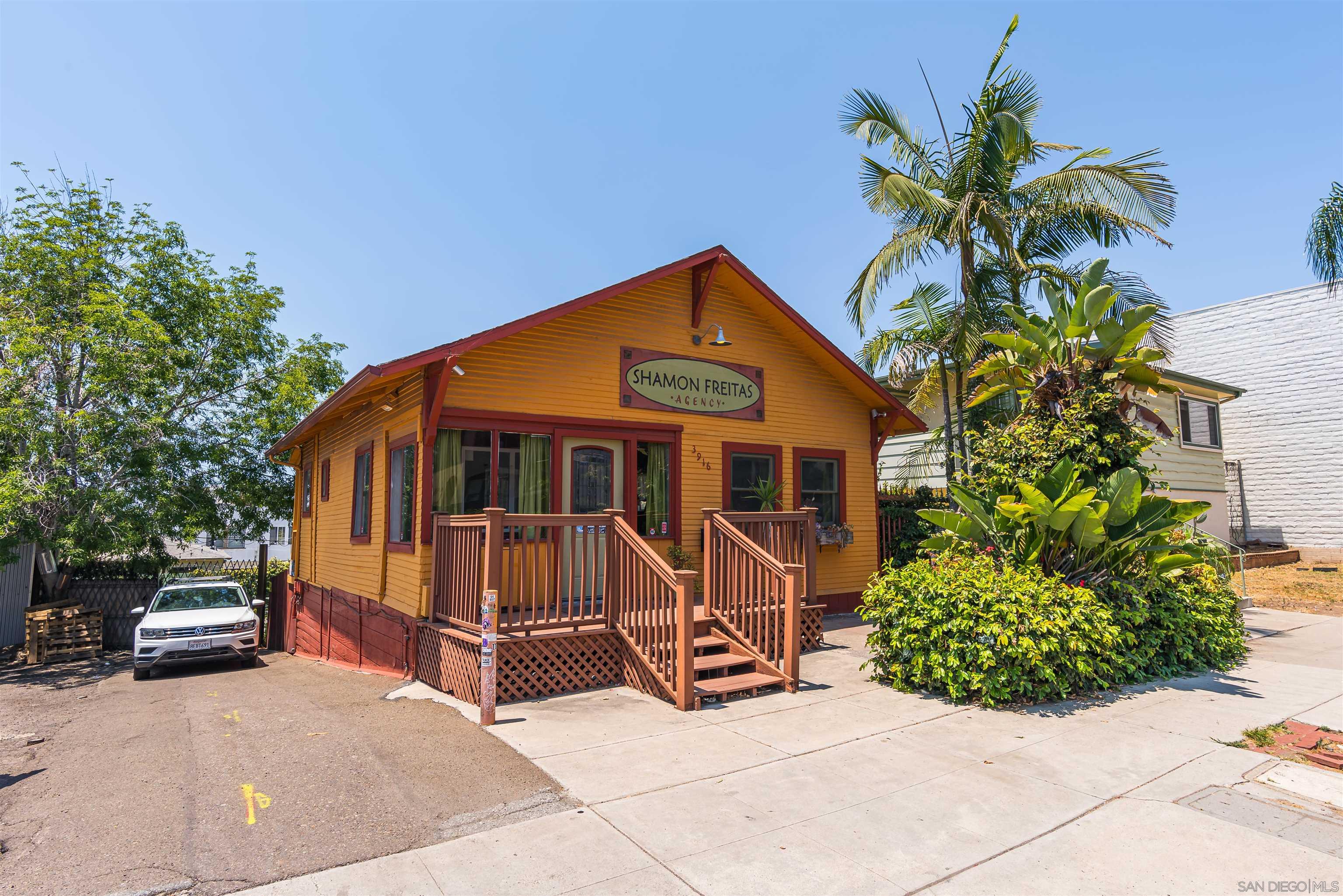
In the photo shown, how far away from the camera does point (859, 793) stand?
4.89 meters

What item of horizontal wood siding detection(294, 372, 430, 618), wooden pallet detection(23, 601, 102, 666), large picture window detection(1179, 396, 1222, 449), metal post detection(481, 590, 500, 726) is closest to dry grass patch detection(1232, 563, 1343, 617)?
large picture window detection(1179, 396, 1222, 449)

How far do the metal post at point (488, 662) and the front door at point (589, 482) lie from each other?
2.59m

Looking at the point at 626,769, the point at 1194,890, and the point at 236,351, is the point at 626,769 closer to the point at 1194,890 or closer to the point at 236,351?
the point at 1194,890

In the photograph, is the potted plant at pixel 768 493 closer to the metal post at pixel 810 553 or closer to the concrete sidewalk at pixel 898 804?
the metal post at pixel 810 553

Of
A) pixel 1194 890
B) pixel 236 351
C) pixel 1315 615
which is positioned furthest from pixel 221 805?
pixel 236 351

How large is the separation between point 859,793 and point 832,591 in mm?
7587

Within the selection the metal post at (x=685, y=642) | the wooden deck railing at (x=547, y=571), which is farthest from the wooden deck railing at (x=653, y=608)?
the wooden deck railing at (x=547, y=571)

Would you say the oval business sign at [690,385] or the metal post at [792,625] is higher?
the oval business sign at [690,385]

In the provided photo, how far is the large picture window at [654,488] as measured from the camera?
10305 millimetres

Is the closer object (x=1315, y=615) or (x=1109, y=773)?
(x=1109, y=773)

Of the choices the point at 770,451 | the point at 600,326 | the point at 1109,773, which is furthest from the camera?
the point at 770,451

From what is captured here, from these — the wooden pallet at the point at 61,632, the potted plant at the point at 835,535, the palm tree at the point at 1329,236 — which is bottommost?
the wooden pallet at the point at 61,632

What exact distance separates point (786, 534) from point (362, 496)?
667 centimetres

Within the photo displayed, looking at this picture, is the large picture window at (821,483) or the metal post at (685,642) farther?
the large picture window at (821,483)
